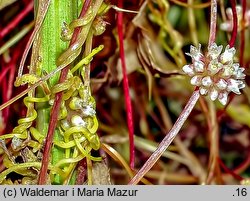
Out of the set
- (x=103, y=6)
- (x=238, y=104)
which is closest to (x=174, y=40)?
(x=238, y=104)

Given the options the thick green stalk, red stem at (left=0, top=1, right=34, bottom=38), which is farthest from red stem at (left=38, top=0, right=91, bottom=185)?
red stem at (left=0, top=1, right=34, bottom=38)

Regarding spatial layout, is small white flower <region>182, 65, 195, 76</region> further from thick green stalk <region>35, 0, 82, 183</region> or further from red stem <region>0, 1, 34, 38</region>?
red stem <region>0, 1, 34, 38</region>

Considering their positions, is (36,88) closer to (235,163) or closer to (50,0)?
(50,0)

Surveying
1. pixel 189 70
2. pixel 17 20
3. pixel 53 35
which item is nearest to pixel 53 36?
pixel 53 35

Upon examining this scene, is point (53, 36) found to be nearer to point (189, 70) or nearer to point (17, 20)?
point (189, 70)

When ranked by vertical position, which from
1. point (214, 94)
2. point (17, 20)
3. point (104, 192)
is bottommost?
point (104, 192)
